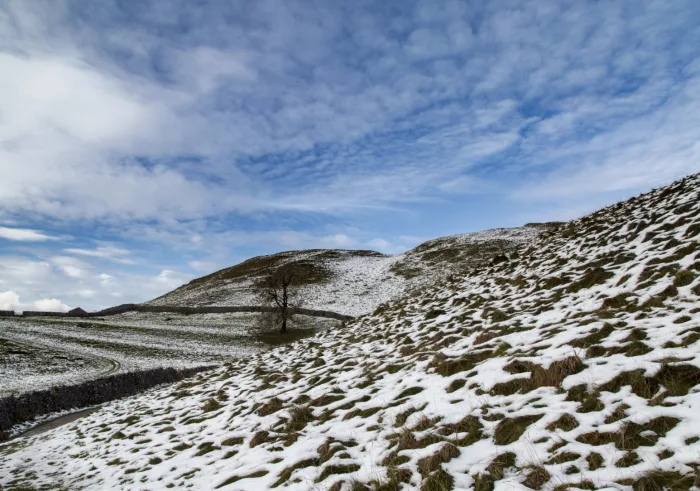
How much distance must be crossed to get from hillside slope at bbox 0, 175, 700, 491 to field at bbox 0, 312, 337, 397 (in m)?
17.9

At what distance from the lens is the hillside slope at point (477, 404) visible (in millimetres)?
5059

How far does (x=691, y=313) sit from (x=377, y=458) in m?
6.82

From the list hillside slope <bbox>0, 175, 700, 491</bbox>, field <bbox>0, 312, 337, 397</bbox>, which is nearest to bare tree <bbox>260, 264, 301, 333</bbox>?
field <bbox>0, 312, 337, 397</bbox>

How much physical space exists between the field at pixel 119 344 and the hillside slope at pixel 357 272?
9.80 meters

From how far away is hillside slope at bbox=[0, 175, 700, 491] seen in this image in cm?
506

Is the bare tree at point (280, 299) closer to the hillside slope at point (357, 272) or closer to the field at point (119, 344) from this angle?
the field at point (119, 344)

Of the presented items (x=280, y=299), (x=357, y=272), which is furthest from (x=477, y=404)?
(x=357, y=272)

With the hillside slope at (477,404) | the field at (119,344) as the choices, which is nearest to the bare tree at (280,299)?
the field at (119,344)

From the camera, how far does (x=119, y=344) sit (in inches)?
1713

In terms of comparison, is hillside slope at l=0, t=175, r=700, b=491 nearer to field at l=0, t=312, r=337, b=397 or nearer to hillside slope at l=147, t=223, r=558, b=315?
field at l=0, t=312, r=337, b=397

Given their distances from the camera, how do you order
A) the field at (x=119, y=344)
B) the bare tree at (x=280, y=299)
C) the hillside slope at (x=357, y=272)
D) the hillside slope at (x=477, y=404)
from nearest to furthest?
the hillside slope at (x=477, y=404) → the field at (x=119, y=344) → the bare tree at (x=280, y=299) → the hillside slope at (x=357, y=272)

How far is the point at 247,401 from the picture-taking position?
39.5ft

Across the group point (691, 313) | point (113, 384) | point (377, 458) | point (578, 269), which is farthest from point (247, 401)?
point (113, 384)

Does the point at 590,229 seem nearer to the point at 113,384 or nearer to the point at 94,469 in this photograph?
the point at 94,469
